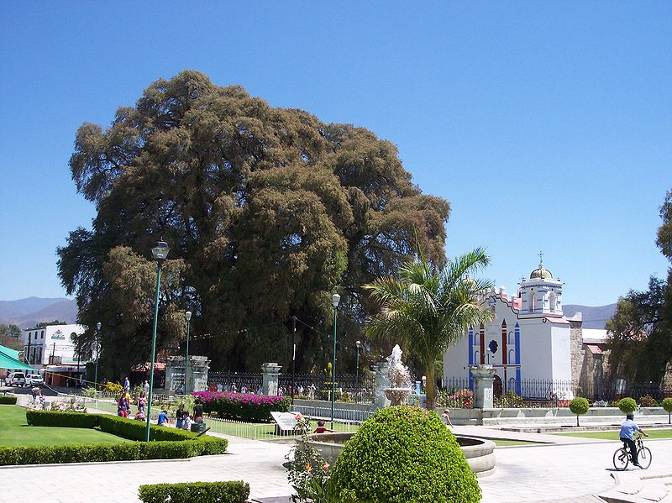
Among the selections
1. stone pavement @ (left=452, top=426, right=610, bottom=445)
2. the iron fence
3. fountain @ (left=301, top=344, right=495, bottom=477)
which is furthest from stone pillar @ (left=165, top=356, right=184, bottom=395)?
fountain @ (left=301, top=344, right=495, bottom=477)

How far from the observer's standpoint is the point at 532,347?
47.3 metres

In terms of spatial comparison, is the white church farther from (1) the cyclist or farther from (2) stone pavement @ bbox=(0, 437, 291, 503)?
(2) stone pavement @ bbox=(0, 437, 291, 503)

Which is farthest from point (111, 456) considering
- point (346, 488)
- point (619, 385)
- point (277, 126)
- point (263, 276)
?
point (619, 385)

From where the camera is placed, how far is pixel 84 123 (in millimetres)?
48000

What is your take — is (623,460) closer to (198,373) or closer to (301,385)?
(301,385)

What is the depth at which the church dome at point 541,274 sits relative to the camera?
160ft

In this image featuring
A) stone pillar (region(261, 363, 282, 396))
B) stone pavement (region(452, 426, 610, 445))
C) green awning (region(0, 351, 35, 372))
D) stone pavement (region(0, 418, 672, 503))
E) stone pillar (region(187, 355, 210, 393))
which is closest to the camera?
stone pavement (region(0, 418, 672, 503))

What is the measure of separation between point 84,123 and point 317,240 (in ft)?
66.4

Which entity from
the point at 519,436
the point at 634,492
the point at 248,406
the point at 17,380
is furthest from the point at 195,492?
the point at 17,380

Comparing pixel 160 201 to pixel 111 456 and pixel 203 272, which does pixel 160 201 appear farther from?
pixel 111 456

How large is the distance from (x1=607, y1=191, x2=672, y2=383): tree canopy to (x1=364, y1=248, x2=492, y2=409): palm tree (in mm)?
31477

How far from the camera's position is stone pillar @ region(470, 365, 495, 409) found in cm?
2761

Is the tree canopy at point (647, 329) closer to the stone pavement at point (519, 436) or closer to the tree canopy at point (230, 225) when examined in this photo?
the tree canopy at point (230, 225)

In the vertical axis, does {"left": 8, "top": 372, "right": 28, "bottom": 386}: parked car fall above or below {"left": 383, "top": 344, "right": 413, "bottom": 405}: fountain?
below
